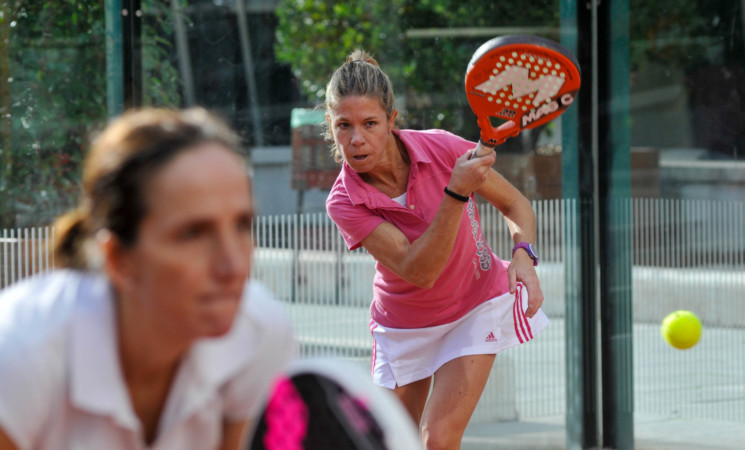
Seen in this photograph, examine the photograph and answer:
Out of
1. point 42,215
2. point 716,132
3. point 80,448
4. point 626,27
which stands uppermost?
point 626,27

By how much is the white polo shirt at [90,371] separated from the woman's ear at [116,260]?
0.08 m

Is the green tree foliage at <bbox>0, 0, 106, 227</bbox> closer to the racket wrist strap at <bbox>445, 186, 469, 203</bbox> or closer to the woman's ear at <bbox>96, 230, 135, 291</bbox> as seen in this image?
the racket wrist strap at <bbox>445, 186, 469, 203</bbox>

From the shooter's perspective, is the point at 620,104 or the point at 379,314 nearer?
the point at 379,314

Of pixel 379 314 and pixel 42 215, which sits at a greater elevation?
pixel 42 215

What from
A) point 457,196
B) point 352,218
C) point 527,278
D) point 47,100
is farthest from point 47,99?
point 527,278

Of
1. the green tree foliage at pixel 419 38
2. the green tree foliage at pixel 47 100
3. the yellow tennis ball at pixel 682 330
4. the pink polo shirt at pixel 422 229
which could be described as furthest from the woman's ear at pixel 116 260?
the yellow tennis ball at pixel 682 330

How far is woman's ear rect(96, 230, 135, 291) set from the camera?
61.8 inches

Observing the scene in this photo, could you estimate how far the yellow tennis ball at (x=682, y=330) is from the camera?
465 cm

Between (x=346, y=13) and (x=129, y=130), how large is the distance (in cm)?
302

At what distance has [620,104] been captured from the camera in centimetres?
469

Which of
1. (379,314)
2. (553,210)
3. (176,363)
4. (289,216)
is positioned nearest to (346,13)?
(289,216)

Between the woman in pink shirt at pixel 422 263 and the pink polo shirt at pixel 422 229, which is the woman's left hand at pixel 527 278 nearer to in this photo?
the woman in pink shirt at pixel 422 263

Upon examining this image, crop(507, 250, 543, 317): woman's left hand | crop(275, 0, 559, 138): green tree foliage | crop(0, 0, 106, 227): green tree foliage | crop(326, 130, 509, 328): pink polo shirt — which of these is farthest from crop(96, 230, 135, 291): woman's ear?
crop(275, 0, 559, 138): green tree foliage

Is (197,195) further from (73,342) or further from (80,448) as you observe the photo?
(80,448)
